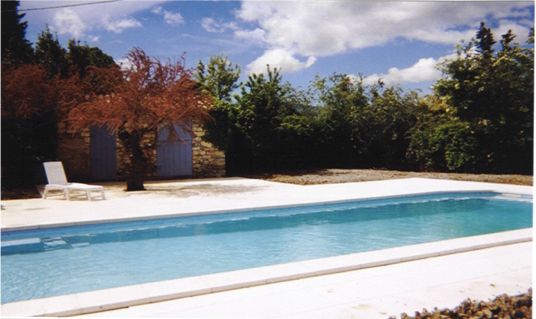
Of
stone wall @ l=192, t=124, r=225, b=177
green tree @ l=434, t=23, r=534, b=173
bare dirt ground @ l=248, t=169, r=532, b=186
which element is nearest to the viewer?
bare dirt ground @ l=248, t=169, r=532, b=186

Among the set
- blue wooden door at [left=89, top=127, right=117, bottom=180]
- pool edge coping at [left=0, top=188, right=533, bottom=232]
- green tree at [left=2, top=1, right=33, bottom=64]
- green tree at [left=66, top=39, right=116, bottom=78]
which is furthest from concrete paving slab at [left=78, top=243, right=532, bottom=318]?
green tree at [left=66, top=39, right=116, bottom=78]

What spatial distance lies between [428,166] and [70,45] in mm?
15409

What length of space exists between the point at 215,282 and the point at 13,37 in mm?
20770

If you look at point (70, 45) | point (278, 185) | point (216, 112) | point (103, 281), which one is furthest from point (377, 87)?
point (103, 281)

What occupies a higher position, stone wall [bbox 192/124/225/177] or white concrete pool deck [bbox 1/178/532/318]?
stone wall [bbox 192/124/225/177]

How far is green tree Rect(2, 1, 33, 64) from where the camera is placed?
14.4 meters

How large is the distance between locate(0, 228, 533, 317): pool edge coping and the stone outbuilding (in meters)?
8.94

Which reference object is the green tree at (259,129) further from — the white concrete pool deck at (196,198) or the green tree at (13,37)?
the green tree at (13,37)

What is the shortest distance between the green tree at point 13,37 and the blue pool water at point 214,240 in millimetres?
8505

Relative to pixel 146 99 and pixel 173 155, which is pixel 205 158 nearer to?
pixel 173 155

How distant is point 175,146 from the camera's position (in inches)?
591

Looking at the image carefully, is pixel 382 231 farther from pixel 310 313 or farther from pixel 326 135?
pixel 326 135

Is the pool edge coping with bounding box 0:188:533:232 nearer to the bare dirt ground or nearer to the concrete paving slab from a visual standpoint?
the bare dirt ground

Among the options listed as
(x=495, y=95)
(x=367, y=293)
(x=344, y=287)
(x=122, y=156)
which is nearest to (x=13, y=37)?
(x=122, y=156)
